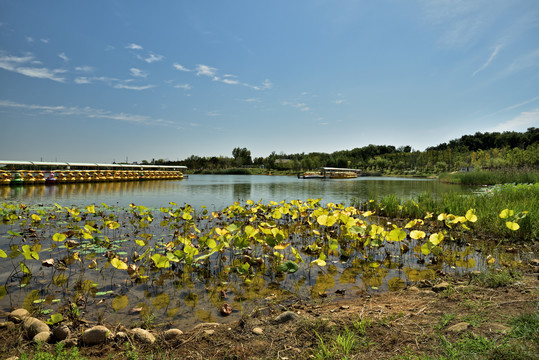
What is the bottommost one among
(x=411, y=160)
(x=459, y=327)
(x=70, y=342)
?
(x=70, y=342)

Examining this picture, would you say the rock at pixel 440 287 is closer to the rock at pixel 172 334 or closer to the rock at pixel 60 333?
the rock at pixel 172 334

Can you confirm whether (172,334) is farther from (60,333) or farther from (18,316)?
(18,316)

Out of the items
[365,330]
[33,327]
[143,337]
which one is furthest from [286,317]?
[33,327]

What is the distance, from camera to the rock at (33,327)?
283 centimetres

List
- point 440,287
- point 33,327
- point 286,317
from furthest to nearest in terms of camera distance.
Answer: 1. point 440,287
2. point 286,317
3. point 33,327

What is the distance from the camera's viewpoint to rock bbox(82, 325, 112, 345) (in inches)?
108

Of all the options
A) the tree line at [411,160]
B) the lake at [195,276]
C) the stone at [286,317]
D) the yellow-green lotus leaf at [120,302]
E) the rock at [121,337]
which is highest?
the tree line at [411,160]

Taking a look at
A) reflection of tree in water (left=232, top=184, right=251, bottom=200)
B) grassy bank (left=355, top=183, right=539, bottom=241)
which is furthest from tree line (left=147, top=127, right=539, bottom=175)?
grassy bank (left=355, top=183, right=539, bottom=241)

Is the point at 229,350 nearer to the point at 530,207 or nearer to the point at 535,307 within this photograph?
the point at 535,307

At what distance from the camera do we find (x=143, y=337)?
108 inches

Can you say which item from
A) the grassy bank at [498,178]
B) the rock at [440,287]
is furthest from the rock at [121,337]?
the grassy bank at [498,178]

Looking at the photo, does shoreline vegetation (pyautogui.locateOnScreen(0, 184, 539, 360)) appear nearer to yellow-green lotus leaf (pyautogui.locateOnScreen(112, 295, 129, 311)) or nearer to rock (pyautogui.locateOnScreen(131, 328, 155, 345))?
rock (pyautogui.locateOnScreen(131, 328, 155, 345))

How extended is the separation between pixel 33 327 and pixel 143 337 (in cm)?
120

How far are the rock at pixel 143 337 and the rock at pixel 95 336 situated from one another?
278mm
